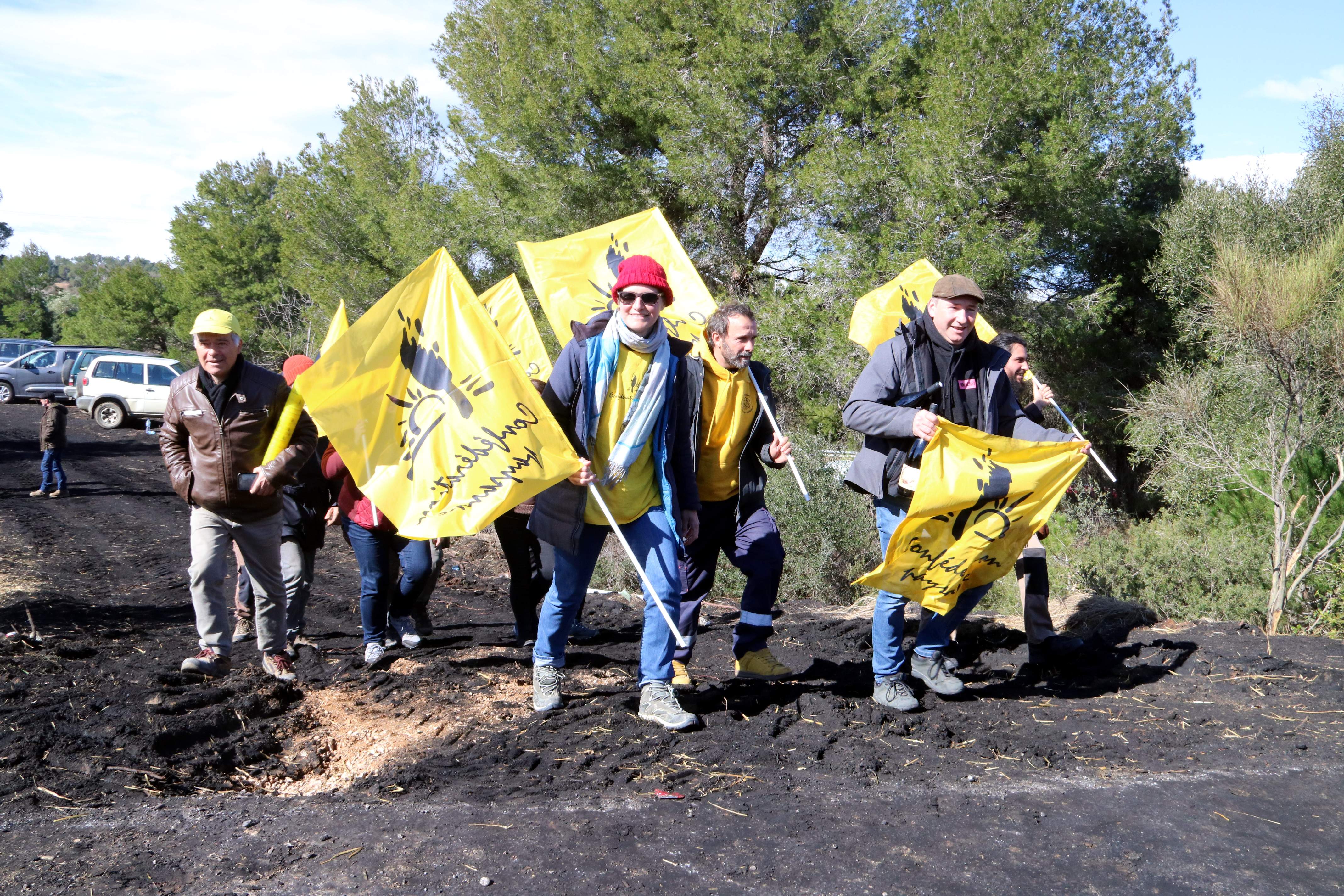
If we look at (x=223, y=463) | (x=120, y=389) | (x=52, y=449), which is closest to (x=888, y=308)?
(x=223, y=463)

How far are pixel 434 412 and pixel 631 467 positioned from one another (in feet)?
3.24

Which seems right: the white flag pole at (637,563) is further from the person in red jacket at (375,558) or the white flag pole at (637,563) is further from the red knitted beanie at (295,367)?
the red knitted beanie at (295,367)

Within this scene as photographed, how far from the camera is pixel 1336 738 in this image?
4.64 meters

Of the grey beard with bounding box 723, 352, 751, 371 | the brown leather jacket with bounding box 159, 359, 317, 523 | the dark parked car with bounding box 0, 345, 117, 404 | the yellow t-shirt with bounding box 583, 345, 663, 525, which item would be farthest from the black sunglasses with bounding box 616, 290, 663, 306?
the dark parked car with bounding box 0, 345, 117, 404

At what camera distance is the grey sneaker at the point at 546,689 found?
15.6ft

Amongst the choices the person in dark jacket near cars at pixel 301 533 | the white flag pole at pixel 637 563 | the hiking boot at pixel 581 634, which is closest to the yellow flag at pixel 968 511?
the white flag pole at pixel 637 563

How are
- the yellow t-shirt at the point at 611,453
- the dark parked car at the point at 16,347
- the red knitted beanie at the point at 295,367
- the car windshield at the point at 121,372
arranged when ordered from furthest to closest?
the dark parked car at the point at 16,347, the car windshield at the point at 121,372, the red knitted beanie at the point at 295,367, the yellow t-shirt at the point at 611,453

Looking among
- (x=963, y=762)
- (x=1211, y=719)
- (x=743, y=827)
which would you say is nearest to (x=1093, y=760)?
(x=963, y=762)

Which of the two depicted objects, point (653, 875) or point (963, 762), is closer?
point (653, 875)

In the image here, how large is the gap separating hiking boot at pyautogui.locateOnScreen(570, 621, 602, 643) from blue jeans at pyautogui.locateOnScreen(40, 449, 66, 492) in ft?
35.7

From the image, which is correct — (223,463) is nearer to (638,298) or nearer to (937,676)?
(638,298)

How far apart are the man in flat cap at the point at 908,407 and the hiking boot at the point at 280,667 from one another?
3110mm

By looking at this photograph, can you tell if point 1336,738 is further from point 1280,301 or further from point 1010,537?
point 1280,301

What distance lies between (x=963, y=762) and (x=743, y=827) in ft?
3.93
